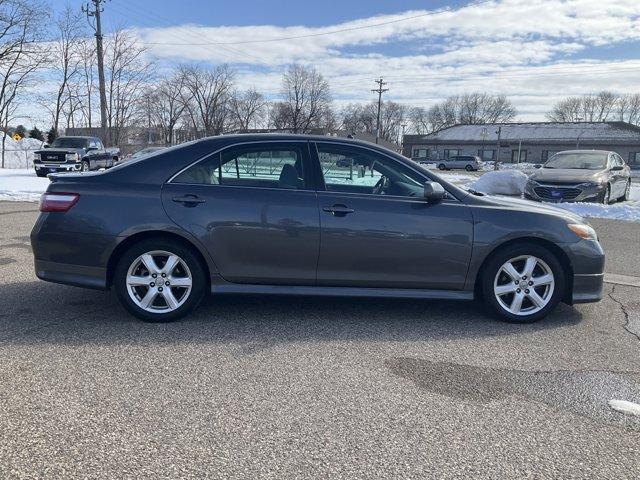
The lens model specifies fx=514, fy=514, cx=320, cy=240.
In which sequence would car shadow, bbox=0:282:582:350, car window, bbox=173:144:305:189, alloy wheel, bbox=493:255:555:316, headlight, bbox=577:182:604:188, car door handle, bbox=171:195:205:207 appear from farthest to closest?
headlight, bbox=577:182:604:188
alloy wheel, bbox=493:255:555:316
car window, bbox=173:144:305:189
car door handle, bbox=171:195:205:207
car shadow, bbox=0:282:582:350

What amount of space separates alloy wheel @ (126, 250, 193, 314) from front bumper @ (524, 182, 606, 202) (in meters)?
11.1

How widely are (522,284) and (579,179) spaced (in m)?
9.91

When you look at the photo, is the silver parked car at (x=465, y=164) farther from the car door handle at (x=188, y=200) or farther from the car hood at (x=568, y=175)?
the car door handle at (x=188, y=200)

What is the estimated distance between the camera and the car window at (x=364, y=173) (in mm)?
4520

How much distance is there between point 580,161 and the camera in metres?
14.5

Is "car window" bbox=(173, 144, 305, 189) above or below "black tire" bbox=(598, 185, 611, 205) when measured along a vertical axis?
above

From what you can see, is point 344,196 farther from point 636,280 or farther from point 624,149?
point 624,149

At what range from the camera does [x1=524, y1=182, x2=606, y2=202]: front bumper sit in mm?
13000

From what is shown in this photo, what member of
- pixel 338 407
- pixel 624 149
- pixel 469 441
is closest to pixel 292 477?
pixel 338 407

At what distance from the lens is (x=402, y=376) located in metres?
3.52

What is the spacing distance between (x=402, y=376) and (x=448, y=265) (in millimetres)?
1312

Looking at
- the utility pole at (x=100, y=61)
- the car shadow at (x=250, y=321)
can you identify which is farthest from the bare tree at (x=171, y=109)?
the car shadow at (x=250, y=321)

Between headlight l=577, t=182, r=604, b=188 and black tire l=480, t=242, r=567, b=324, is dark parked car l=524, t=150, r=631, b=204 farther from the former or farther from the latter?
black tire l=480, t=242, r=567, b=324

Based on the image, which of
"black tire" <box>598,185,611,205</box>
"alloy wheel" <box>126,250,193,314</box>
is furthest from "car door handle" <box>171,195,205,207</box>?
"black tire" <box>598,185,611,205</box>
